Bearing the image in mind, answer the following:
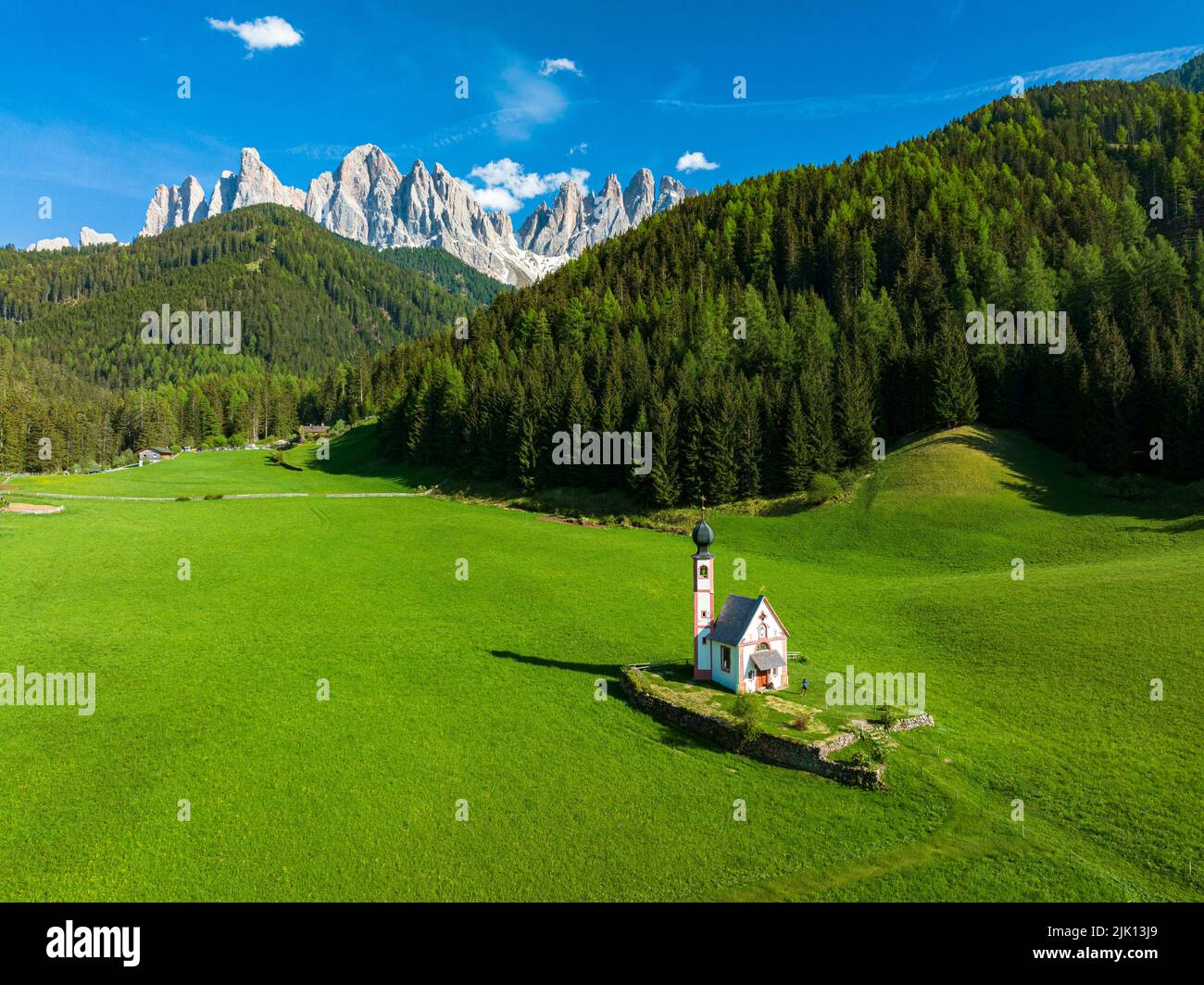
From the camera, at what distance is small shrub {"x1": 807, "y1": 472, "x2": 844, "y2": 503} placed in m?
69.8

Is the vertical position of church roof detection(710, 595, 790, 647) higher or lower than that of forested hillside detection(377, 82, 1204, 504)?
lower

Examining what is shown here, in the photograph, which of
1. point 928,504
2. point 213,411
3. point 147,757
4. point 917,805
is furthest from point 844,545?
point 213,411

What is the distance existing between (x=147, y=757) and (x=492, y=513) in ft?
180

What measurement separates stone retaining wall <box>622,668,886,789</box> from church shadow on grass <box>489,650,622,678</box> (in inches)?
191

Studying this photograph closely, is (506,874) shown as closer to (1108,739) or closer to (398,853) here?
(398,853)

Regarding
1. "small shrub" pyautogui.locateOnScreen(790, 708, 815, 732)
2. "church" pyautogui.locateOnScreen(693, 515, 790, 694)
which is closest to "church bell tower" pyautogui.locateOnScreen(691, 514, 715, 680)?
"church" pyautogui.locateOnScreen(693, 515, 790, 694)

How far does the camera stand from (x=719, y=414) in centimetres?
7744

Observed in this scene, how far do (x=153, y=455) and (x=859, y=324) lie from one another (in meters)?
141

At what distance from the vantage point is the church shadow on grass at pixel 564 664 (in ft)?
118

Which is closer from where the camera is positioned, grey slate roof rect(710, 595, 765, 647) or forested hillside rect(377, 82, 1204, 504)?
grey slate roof rect(710, 595, 765, 647)

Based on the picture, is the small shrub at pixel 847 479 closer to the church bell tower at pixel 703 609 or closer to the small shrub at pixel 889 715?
the church bell tower at pixel 703 609

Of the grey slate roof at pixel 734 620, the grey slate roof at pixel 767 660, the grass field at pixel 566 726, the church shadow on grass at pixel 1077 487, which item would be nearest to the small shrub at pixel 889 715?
the grass field at pixel 566 726

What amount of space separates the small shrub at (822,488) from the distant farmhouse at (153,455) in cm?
12794

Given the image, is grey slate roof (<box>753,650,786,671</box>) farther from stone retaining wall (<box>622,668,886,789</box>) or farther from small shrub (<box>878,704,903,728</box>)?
small shrub (<box>878,704,903,728</box>)
